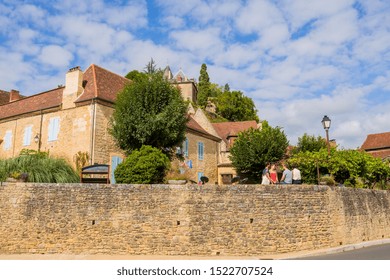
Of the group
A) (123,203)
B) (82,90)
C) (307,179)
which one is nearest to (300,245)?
(307,179)

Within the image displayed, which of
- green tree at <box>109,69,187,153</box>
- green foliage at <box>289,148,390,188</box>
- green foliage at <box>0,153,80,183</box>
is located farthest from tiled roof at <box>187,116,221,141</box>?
green foliage at <box>0,153,80,183</box>

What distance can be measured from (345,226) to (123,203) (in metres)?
8.09

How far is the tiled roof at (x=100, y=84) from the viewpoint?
2030 cm

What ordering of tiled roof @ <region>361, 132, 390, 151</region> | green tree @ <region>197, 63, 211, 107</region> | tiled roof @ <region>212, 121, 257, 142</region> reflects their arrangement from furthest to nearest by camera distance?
green tree @ <region>197, 63, 211, 107</region>
tiled roof @ <region>361, 132, 390, 151</region>
tiled roof @ <region>212, 121, 257, 142</region>

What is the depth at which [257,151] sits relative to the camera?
26.6m

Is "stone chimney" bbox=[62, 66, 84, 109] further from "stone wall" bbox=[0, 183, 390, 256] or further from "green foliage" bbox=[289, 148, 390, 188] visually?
"green foliage" bbox=[289, 148, 390, 188]

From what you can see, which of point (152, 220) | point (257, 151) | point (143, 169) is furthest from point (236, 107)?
point (152, 220)

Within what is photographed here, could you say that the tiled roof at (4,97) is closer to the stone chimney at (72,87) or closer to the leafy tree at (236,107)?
the stone chimney at (72,87)

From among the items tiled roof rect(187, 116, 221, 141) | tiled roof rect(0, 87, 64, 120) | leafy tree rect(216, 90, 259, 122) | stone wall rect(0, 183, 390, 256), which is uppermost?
leafy tree rect(216, 90, 259, 122)

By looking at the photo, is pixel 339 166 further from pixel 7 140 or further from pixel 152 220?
pixel 7 140

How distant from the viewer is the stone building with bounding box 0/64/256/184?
1958 cm

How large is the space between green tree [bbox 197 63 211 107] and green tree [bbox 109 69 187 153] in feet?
134

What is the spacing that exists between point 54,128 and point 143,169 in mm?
10161

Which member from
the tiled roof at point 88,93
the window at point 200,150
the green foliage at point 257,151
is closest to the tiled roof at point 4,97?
the tiled roof at point 88,93
